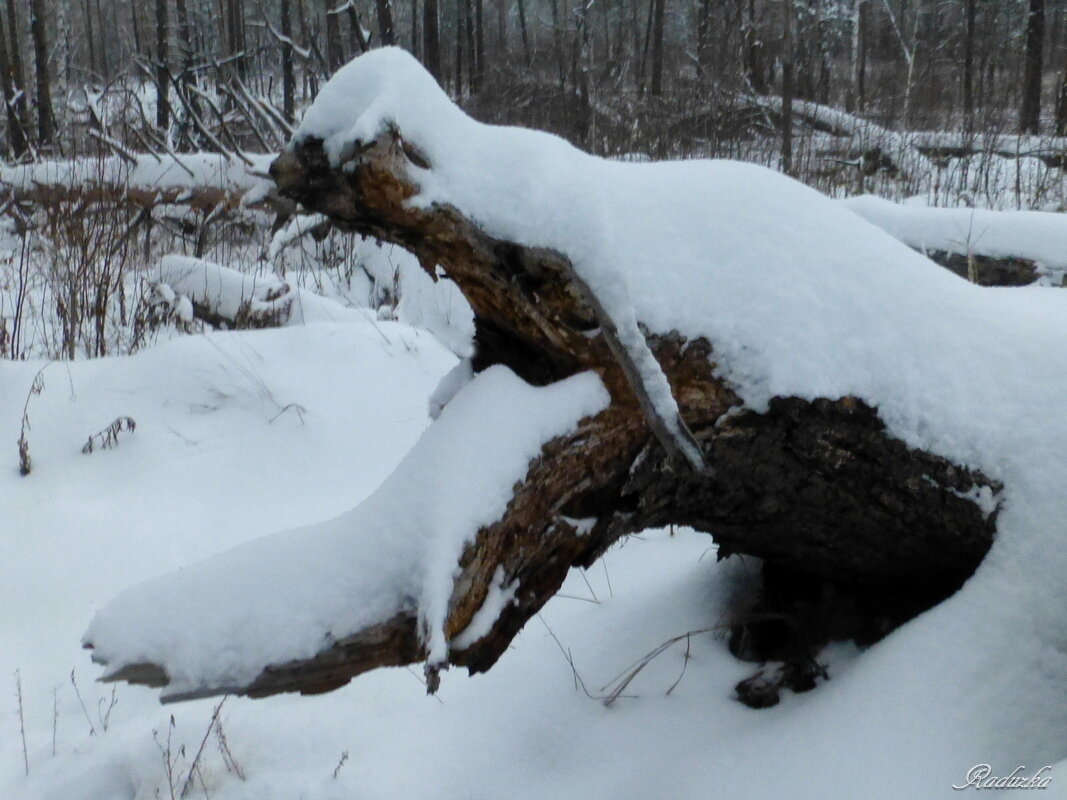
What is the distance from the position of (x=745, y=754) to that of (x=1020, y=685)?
51cm

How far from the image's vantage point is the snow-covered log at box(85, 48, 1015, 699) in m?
1.33

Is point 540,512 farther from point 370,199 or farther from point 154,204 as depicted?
point 154,204

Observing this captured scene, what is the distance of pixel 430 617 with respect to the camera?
4.15ft

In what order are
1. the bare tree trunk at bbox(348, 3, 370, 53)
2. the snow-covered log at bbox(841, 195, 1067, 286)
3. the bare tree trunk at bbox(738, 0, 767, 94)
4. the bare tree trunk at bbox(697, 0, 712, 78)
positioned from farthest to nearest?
1. the bare tree trunk at bbox(738, 0, 767, 94)
2. the bare tree trunk at bbox(697, 0, 712, 78)
3. the bare tree trunk at bbox(348, 3, 370, 53)
4. the snow-covered log at bbox(841, 195, 1067, 286)

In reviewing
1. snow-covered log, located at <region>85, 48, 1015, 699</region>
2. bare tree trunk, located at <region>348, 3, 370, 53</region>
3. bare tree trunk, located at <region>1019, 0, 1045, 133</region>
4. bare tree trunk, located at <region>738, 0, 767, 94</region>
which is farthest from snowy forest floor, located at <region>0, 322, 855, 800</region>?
bare tree trunk, located at <region>738, 0, 767, 94</region>

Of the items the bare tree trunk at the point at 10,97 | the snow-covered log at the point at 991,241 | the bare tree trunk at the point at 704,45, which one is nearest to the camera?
the snow-covered log at the point at 991,241

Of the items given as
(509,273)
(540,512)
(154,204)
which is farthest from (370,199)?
(154,204)

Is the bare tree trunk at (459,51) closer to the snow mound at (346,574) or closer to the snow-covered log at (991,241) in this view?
the snow-covered log at (991,241)

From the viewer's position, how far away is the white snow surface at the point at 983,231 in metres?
3.44

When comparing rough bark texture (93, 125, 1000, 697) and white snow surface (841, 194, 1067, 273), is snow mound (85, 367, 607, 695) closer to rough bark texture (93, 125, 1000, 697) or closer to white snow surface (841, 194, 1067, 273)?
rough bark texture (93, 125, 1000, 697)

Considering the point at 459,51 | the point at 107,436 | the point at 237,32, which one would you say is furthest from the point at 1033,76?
the point at 237,32

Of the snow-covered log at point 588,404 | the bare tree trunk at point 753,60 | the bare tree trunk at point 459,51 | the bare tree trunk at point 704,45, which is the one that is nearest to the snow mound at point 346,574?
the snow-covered log at point 588,404

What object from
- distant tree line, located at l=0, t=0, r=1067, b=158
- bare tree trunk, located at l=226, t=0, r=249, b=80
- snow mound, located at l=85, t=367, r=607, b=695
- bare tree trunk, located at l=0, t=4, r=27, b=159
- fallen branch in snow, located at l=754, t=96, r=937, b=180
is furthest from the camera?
bare tree trunk, located at l=226, t=0, r=249, b=80

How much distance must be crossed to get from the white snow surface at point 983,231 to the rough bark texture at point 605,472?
2126 millimetres
